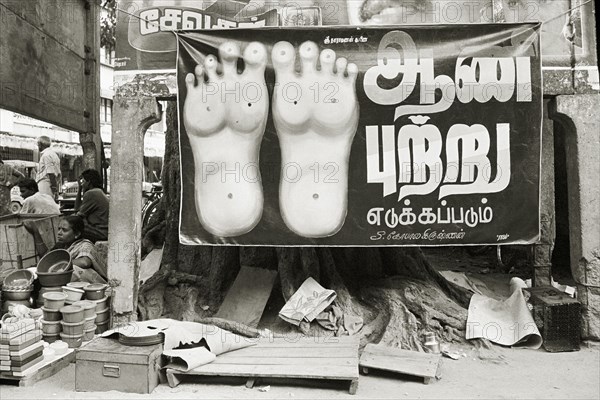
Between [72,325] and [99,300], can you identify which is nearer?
[72,325]

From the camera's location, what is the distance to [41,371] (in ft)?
16.3

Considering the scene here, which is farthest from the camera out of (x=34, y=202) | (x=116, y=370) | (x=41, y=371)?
(x=34, y=202)

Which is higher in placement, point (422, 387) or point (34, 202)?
point (34, 202)

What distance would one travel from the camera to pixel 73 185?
62.5 ft

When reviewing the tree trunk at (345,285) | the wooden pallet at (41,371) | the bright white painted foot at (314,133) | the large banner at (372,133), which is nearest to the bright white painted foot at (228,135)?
the large banner at (372,133)

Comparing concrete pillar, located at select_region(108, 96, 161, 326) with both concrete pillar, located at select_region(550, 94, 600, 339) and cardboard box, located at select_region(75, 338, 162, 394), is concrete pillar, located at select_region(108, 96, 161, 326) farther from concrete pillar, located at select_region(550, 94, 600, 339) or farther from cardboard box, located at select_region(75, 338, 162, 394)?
concrete pillar, located at select_region(550, 94, 600, 339)

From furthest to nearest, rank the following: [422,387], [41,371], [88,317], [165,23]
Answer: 1. [165,23]
2. [88,317]
3. [41,371]
4. [422,387]

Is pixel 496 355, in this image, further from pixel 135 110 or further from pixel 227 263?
pixel 135 110

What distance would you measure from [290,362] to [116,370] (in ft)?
5.05

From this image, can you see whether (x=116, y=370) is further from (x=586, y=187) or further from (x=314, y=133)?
(x=586, y=187)

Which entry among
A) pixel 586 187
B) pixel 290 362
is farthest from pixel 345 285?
pixel 586 187

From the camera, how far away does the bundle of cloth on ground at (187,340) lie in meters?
4.89

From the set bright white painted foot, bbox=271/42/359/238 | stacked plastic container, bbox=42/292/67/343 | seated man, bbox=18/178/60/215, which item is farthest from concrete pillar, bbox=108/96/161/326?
seated man, bbox=18/178/60/215

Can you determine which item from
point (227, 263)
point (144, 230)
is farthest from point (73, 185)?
point (227, 263)
